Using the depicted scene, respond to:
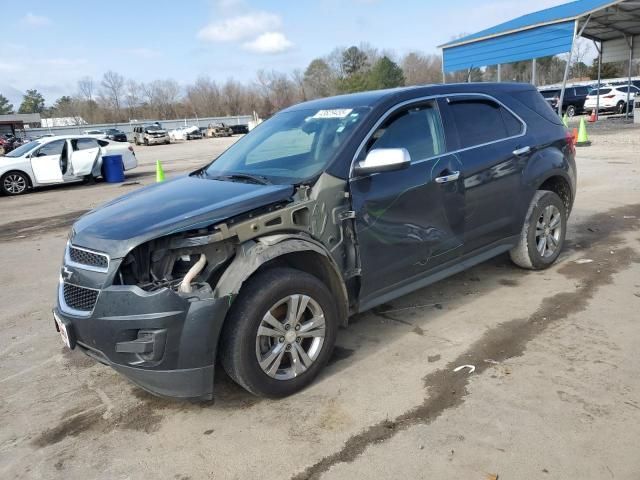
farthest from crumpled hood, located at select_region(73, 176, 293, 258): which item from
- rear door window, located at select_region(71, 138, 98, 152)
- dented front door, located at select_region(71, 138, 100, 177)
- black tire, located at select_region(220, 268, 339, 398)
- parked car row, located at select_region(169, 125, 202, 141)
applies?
parked car row, located at select_region(169, 125, 202, 141)

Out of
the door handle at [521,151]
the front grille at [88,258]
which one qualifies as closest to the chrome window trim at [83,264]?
the front grille at [88,258]

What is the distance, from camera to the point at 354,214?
3.57 m

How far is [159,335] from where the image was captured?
2.86m

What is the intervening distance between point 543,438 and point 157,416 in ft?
7.37

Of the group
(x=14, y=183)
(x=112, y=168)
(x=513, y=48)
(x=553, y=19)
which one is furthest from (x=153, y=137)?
(x=553, y=19)

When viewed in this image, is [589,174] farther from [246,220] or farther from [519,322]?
[246,220]

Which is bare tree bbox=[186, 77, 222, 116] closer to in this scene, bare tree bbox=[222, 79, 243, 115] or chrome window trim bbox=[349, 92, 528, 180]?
bare tree bbox=[222, 79, 243, 115]

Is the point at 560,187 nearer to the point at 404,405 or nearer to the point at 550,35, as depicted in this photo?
the point at 404,405

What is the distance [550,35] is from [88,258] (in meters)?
22.0

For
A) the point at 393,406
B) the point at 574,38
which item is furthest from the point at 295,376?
the point at 574,38

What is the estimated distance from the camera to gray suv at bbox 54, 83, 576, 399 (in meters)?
2.96

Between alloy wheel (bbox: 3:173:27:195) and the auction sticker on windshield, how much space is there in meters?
13.6

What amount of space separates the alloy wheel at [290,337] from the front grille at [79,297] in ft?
3.21

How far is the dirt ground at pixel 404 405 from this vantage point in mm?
2719
